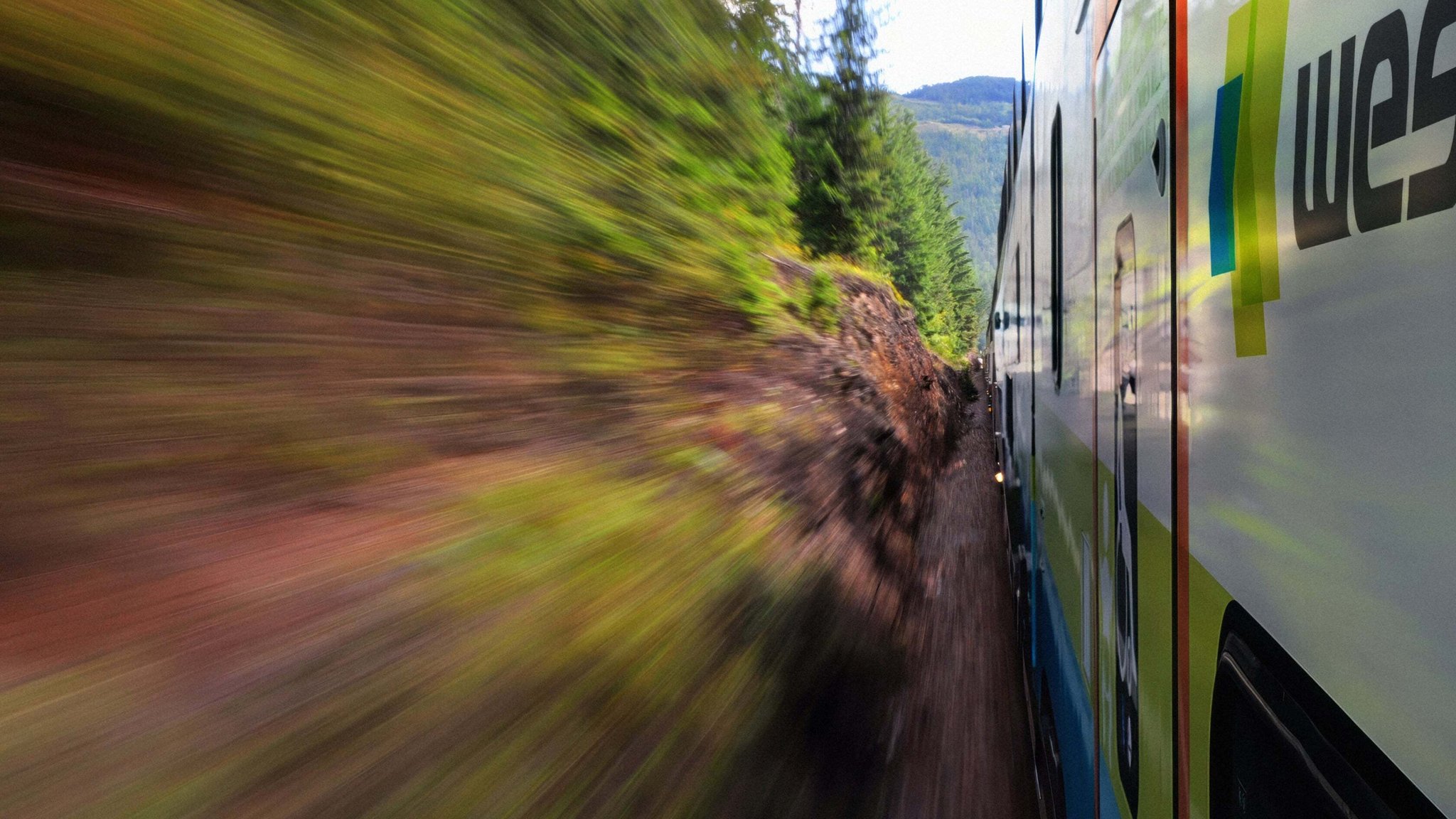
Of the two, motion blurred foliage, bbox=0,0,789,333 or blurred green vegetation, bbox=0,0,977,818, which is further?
motion blurred foliage, bbox=0,0,789,333

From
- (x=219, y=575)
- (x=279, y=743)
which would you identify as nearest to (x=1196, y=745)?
(x=279, y=743)

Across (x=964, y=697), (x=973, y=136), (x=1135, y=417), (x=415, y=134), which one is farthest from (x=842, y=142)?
(x=973, y=136)

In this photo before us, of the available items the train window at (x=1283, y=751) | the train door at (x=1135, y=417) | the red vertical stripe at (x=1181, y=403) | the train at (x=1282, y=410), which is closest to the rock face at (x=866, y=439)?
the train door at (x=1135, y=417)

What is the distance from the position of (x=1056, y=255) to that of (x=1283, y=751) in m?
2.79

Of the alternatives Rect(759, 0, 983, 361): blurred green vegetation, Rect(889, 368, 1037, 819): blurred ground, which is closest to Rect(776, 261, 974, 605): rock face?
Rect(889, 368, 1037, 819): blurred ground

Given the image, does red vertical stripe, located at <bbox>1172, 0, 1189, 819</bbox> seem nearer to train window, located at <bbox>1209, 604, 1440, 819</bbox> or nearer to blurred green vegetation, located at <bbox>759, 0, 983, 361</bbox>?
train window, located at <bbox>1209, 604, 1440, 819</bbox>

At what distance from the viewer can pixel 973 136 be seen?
17538 centimetres

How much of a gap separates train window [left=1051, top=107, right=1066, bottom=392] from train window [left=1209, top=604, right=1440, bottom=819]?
7.10 feet

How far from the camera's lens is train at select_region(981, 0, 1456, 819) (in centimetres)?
53

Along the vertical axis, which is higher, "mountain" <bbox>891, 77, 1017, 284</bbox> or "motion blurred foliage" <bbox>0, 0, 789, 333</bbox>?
"mountain" <bbox>891, 77, 1017, 284</bbox>

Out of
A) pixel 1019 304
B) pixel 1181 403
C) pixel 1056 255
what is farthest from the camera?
pixel 1019 304

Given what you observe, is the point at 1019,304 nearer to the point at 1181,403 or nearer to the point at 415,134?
the point at 415,134

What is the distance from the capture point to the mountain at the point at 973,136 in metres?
151

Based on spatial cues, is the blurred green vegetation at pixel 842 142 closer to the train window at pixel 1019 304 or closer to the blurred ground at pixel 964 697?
the train window at pixel 1019 304
